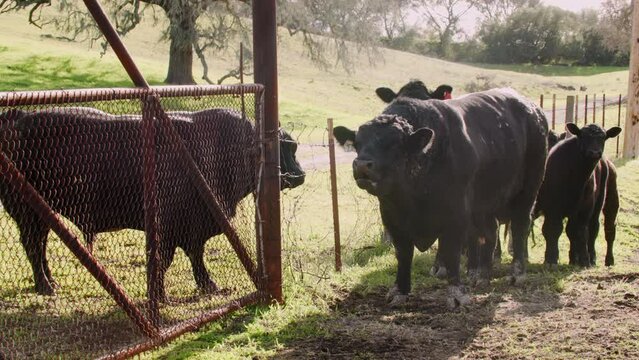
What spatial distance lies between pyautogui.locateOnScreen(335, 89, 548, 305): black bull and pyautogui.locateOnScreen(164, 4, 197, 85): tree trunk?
2220cm

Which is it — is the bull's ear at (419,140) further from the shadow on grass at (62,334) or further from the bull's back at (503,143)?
the shadow on grass at (62,334)

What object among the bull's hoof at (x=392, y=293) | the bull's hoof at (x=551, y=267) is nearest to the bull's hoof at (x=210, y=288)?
the bull's hoof at (x=392, y=293)

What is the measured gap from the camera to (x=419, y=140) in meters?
7.22

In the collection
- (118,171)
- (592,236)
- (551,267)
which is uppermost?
(118,171)

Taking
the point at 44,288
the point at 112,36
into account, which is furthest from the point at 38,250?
the point at 112,36

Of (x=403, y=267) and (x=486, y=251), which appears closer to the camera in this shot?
(x=403, y=267)

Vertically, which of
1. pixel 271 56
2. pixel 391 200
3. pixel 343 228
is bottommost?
pixel 343 228

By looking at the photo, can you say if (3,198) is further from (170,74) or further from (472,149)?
(170,74)

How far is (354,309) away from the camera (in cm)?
767

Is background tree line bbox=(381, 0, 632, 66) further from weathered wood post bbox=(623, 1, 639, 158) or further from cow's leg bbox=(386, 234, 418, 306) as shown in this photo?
cow's leg bbox=(386, 234, 418, 306)

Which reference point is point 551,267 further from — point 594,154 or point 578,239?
point 594,154

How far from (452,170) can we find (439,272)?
1841 millimetres

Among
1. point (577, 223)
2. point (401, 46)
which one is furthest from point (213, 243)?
point (401, 46)

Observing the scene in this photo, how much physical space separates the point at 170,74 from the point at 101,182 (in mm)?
27443
